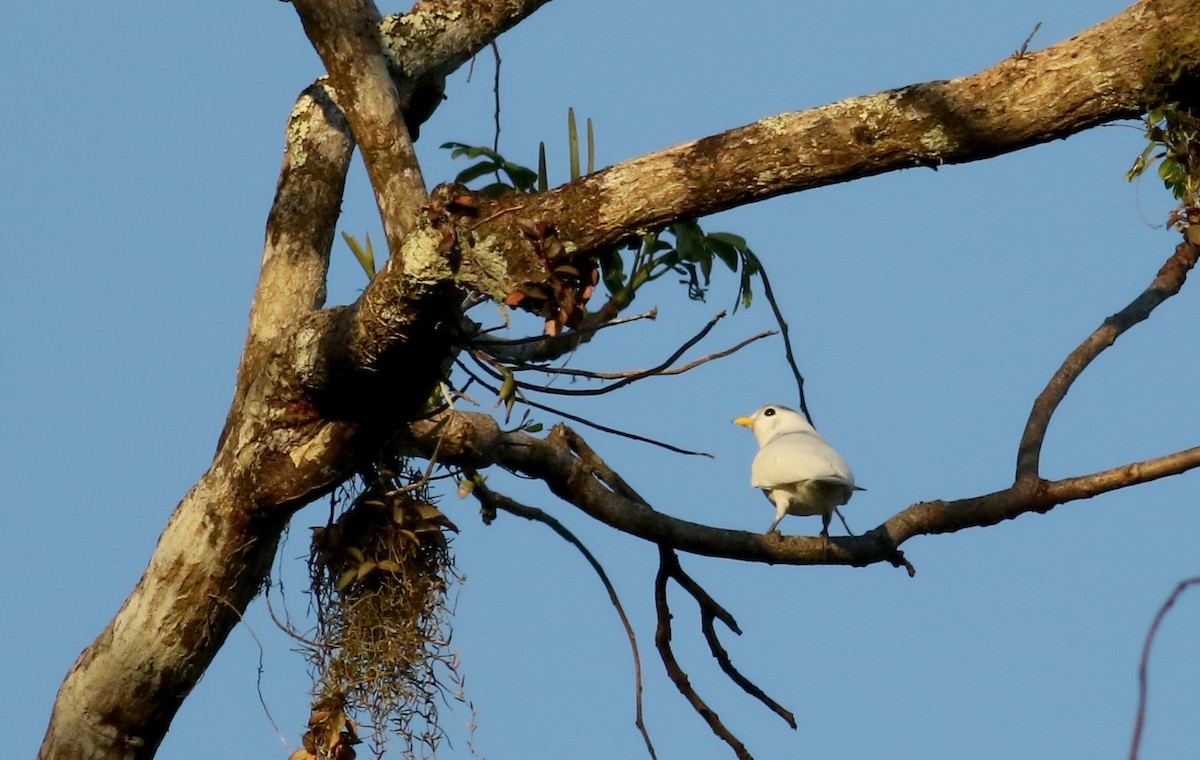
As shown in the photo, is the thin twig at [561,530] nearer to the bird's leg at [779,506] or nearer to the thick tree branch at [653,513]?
the thick tree branch at [653,513]

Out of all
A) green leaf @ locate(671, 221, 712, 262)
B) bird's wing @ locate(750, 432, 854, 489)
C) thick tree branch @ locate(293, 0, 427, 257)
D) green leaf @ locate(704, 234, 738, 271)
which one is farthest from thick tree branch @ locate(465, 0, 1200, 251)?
bird's wing @ locate(750, 432, 854, 489)

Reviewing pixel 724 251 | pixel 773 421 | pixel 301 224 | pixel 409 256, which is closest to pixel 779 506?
pixel 773 421

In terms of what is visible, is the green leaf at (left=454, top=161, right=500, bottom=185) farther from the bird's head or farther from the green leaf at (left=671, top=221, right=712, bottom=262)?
the bird's head

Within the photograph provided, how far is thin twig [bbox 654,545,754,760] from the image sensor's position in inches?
145

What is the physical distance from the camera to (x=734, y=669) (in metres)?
3.79

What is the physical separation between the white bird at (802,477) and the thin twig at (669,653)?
1122 mm

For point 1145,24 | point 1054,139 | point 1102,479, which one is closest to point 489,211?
point 1054,139

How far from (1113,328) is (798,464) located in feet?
4.57

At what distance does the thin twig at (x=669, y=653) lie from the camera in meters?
3.69

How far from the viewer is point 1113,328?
3742 millimetres

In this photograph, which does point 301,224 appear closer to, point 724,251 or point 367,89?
point 367,89

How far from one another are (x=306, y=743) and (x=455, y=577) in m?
0.61

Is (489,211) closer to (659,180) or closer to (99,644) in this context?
(659,180)

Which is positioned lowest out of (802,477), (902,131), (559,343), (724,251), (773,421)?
(902,131)
